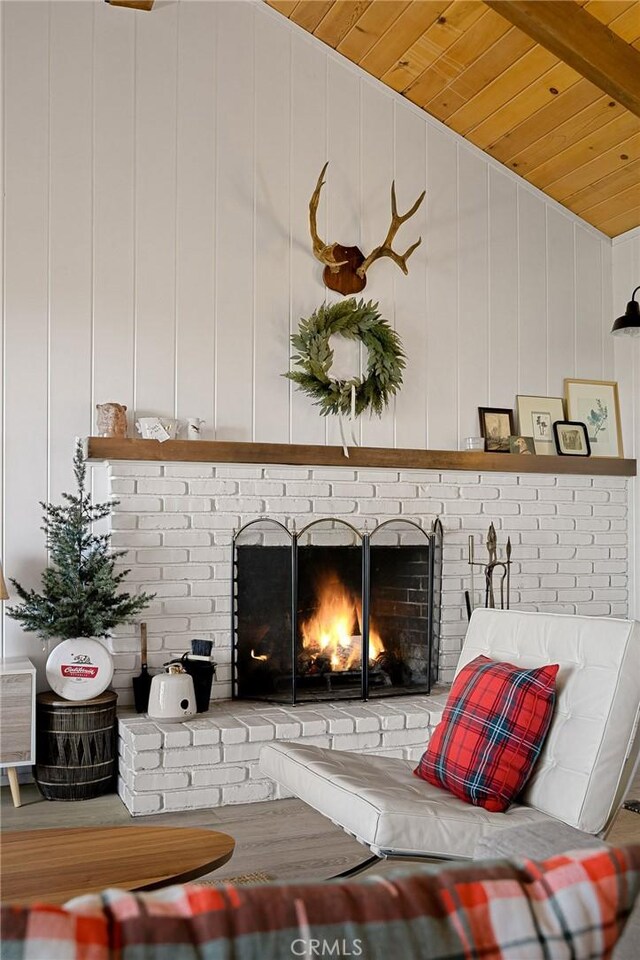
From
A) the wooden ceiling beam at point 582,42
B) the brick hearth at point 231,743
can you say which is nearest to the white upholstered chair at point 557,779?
the brick hearth at point 231,743

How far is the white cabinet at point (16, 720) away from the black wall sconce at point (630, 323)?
3.39 metres

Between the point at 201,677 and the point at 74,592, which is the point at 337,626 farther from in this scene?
the point at 74,592

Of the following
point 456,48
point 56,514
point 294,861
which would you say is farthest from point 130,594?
point 456,48

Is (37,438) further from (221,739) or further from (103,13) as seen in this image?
(103,13)

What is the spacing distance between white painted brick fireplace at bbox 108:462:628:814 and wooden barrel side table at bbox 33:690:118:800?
11 cm

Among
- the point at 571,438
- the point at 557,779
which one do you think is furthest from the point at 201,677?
the point at 571,438

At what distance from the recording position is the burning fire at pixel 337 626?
439 cm

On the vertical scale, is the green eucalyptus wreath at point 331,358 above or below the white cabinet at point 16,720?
above

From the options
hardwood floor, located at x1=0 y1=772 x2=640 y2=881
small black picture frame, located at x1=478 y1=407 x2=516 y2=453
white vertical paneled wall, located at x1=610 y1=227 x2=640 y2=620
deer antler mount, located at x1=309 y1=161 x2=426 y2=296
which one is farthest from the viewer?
white vertical paneled wall, located at x1=610 y1=227 x2=640 y2=620

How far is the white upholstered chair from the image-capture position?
2.22 m

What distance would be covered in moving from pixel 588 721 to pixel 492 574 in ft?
8.10

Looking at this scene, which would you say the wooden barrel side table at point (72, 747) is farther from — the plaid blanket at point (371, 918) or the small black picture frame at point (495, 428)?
the plaid blanket at point (371, 918)

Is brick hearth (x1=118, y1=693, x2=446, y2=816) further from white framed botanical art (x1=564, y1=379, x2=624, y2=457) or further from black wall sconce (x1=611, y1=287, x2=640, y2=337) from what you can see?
black wall sconce (x1=611, y1=287, x2=640, y2=337)

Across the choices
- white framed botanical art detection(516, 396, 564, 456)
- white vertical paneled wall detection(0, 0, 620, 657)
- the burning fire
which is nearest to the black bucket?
the burning fire
